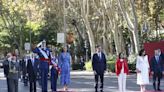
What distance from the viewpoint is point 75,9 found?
47.0 metres

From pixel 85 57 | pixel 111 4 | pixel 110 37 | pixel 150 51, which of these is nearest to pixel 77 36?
pixel 85 57

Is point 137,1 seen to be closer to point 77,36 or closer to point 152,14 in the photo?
point 152,14

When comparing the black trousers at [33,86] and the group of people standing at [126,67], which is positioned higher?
the group of people standing at [126,67]

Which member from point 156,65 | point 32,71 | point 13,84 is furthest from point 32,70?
point 156,65

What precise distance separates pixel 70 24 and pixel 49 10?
900 centimetres

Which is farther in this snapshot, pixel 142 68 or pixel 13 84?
pixel 142 68

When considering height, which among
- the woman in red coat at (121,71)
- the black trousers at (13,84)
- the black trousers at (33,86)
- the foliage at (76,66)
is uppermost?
the woman in red coat at (121,71)

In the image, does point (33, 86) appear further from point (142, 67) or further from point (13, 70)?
point (142, 67)

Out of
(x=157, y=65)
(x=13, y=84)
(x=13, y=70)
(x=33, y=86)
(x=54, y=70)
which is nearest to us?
(x=13, y=70)

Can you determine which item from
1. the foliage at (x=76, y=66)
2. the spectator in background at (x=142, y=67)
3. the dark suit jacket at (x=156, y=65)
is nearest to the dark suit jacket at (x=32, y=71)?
the spectator in background at (x=142, y=67)

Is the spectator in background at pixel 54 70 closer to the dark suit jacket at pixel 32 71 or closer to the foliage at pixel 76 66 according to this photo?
the dark suit jacket at pixel 32 71

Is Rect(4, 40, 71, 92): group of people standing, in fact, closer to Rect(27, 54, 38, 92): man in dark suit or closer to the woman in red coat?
Rect(27, 54, 38, 92): man in dark suit

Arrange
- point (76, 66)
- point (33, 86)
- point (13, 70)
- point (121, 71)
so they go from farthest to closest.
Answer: point (76, 66) → point (33, 86) → point (121, 71) → point (13, 70)

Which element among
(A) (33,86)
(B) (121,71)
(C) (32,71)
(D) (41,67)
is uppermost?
(D) (41,67)
